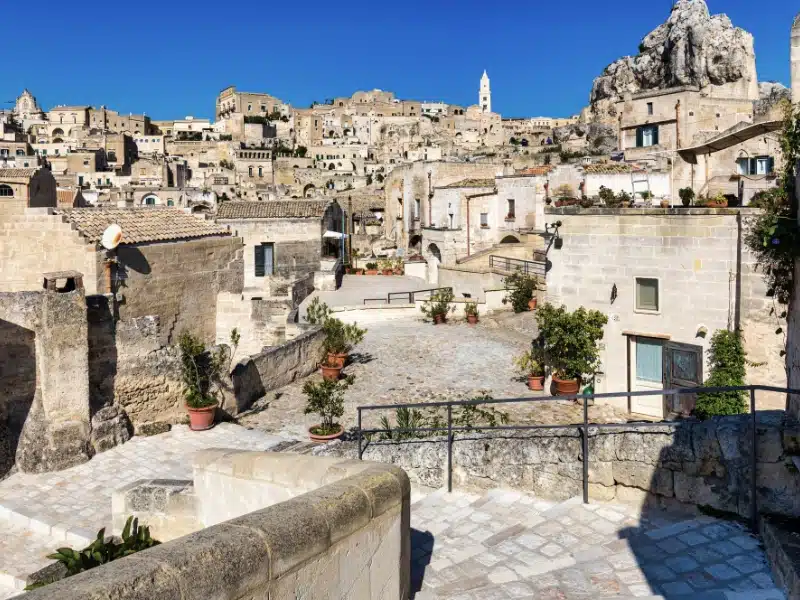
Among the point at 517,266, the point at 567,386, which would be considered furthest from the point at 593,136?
the point at 567,386

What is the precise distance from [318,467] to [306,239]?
2855 cm

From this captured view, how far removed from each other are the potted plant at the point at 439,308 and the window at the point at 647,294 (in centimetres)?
957

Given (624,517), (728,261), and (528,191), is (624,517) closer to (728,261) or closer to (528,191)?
(728,261)

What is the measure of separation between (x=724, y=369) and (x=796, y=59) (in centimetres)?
656

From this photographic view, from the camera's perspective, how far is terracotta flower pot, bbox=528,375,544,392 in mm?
15415

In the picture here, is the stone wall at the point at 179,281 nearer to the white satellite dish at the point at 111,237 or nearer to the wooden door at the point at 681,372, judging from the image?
the white satellite dish at the point at 111,237

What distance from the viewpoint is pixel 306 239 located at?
33031 millimetres

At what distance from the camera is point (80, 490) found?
10266mm

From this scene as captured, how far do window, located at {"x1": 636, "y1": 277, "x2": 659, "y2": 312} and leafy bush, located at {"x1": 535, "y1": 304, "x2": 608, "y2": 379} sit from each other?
76 cm

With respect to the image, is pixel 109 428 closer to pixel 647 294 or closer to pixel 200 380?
pixel 200 380

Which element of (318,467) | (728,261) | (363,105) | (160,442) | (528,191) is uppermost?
(363,105)

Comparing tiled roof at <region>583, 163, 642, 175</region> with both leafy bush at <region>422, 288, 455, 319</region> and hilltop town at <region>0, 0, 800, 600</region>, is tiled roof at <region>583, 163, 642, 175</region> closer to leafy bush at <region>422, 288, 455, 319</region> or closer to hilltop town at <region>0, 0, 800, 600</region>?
hilltop town at <region>0, 0, 800, 600</region>

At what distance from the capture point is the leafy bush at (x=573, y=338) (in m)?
14.5

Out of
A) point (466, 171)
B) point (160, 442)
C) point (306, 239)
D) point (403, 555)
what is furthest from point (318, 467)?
point (466, 171)
